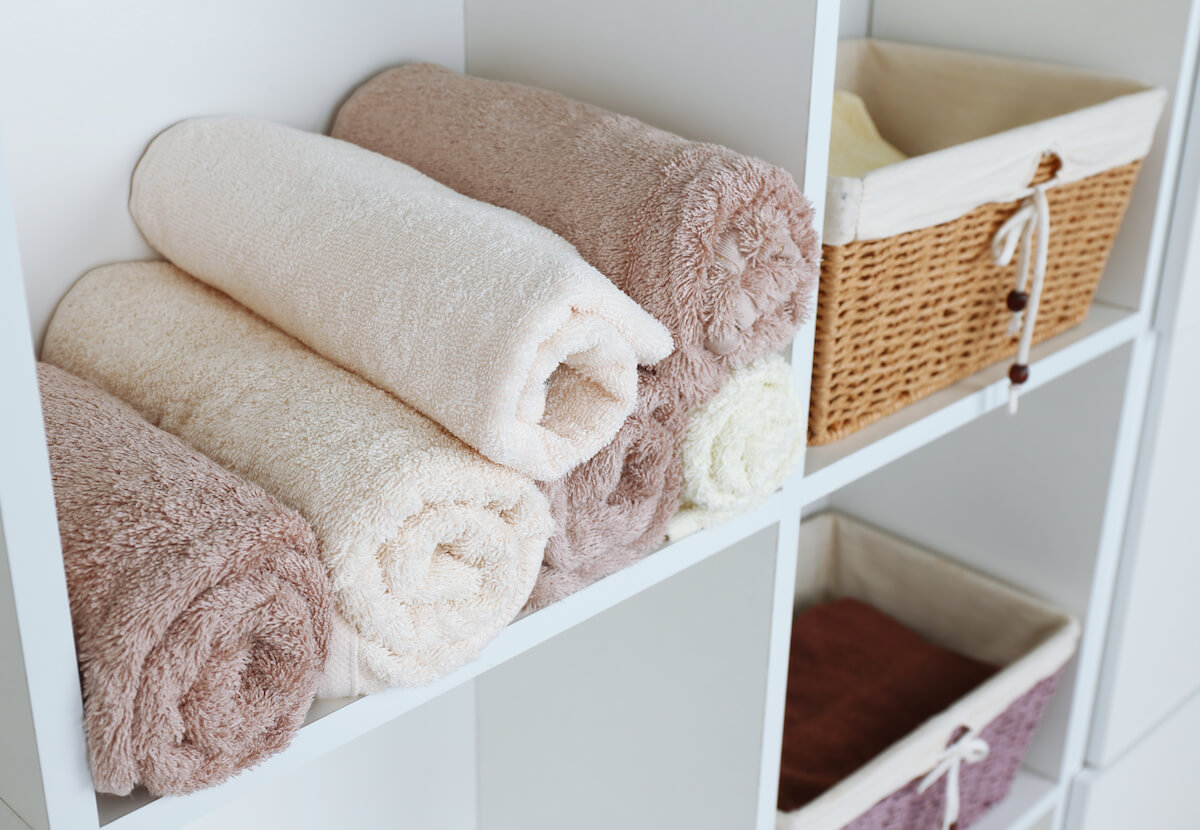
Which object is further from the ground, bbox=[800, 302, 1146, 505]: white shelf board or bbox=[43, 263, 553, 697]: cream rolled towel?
bbox=[43, 263, 553, 697]: cream rolled towel

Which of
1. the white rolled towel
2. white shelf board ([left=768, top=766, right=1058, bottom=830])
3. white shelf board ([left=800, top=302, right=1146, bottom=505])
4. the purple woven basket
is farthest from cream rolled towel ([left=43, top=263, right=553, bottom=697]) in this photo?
white shelf board ([left=768, top=766, right=1058, bottom=830])

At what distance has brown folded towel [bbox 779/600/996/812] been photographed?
41.0 inches

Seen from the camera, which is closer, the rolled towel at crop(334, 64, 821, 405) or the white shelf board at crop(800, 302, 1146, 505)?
the rolled towel at crop(334, 64, 821, 405)

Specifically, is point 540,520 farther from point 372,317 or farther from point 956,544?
point 956,544

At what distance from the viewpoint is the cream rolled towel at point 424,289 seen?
451 millimetres

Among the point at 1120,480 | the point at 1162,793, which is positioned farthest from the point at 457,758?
the point at 1162,793

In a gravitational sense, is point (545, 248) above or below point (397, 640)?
above

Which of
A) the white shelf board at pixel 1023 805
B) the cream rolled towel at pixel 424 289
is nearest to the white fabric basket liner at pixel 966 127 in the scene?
the cream rolled towel at pixel 424 289

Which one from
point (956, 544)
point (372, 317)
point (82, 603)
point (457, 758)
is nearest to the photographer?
point (82, 603)

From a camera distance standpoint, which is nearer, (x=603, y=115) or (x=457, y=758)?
(x=603, y=115)

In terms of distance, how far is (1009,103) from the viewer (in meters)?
0.93

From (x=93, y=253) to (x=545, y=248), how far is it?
0.29 m

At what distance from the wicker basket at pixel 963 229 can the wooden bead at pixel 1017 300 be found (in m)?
0.01

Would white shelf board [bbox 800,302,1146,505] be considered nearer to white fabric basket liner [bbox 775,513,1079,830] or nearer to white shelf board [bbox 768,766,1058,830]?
white fabric basket liner [bbox 775,513,1079,830]
